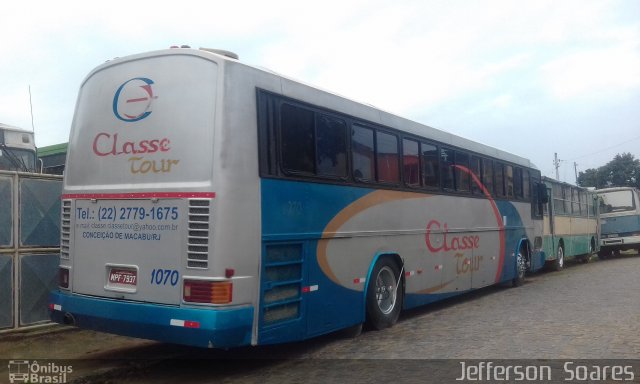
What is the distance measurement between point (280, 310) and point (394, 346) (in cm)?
201

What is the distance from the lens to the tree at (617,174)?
58.1 metres

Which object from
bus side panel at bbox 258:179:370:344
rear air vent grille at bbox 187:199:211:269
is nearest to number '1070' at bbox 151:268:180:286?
rear air vent grille at bbox 187:199:211:269

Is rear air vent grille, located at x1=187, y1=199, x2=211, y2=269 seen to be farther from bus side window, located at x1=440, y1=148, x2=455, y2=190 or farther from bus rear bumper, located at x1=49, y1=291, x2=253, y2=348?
bus side window, located at x1=440, y1=148, x2=455, y2=190

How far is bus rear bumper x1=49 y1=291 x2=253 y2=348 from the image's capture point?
568 centimetres

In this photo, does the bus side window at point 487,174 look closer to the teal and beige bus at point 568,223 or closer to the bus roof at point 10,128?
the teal and beige bus at point 568,223

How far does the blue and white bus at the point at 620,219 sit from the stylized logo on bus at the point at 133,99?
80.4ft

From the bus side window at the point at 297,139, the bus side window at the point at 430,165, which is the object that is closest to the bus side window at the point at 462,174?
the bus side window at the point at 430,165

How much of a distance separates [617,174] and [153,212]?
61585mm

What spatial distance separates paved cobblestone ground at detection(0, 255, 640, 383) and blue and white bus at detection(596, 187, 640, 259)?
17.1m

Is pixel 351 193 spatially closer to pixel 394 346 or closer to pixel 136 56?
pixel 394 346

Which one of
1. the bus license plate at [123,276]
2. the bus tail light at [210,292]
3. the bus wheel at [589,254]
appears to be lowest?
the bus wheel at [589,254]

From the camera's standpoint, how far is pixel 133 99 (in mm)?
6570

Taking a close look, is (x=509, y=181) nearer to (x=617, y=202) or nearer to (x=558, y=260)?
(x=558, y=260)

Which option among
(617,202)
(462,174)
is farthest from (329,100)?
(617,202)
